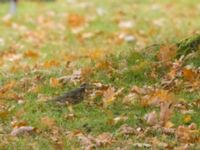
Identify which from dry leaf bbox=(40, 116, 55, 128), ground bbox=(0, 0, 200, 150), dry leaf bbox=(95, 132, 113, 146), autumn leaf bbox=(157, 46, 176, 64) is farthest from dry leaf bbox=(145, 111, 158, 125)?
autumn leaf bbox=(157, 46, 176, 64)

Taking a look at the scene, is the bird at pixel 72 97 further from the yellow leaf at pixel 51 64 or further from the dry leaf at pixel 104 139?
the yellow leaf at pixel 51 64

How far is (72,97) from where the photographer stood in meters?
6.62

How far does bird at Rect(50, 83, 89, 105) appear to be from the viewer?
21.5 ft

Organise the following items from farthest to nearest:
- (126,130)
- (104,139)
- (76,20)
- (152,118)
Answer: (76,20) < (152,118) < (126,130) < (104,139)

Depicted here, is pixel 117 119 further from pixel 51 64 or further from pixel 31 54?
pixel 31 54

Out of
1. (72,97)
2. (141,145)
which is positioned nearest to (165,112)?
(141,145)

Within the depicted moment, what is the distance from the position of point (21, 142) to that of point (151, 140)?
3.26 ft

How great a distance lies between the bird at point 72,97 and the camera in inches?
259

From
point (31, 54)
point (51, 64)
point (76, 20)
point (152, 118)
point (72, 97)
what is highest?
point (152, 118)

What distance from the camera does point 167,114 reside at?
19.3ft

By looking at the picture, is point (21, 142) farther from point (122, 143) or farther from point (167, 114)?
point (167, 114)

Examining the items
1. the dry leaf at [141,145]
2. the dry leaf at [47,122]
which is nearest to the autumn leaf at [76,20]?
the dry leaf at [47,122]

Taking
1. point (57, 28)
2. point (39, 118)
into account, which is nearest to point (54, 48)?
point (57, 28)

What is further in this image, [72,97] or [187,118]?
[72,97]
